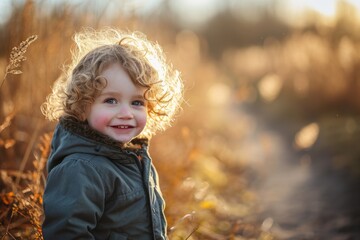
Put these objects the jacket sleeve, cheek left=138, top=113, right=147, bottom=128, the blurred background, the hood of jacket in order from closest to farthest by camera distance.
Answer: the jacket sleeve
the hood of jacket
cheek left=138, top=113, right=147, bottom=128
the blurred background

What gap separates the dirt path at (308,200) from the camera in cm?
Result: 372

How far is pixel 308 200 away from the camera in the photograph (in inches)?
179

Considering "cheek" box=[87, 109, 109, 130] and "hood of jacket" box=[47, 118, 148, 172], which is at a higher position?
"cheek" box=[87, 109, 109, 130]

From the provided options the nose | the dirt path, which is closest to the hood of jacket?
the nose

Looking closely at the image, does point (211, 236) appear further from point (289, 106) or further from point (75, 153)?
point (289, 106)

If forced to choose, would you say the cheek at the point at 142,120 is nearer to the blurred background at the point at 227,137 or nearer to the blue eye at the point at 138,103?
the blue eye at the point at 138,103

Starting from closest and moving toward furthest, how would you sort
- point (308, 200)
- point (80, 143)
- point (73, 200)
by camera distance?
1. point (73, 200)
2. point (80, 143)
3. point (308, 200)

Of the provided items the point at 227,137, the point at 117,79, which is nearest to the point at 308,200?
the point at 227,137

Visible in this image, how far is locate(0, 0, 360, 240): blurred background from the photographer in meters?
3.10

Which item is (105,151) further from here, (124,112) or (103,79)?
(103,79)

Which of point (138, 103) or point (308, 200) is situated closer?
point (138, 103)

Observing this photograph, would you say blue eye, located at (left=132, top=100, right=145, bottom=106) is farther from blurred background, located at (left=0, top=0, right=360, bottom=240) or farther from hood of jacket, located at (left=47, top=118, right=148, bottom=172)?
blurred background, located at (left=0, top=0, right=360, bottom=240)

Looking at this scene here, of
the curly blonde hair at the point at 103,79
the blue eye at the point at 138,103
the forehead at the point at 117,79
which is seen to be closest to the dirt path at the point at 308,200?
the curly blonde hair at the point at 103,79

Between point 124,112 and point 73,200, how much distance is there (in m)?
0.43
